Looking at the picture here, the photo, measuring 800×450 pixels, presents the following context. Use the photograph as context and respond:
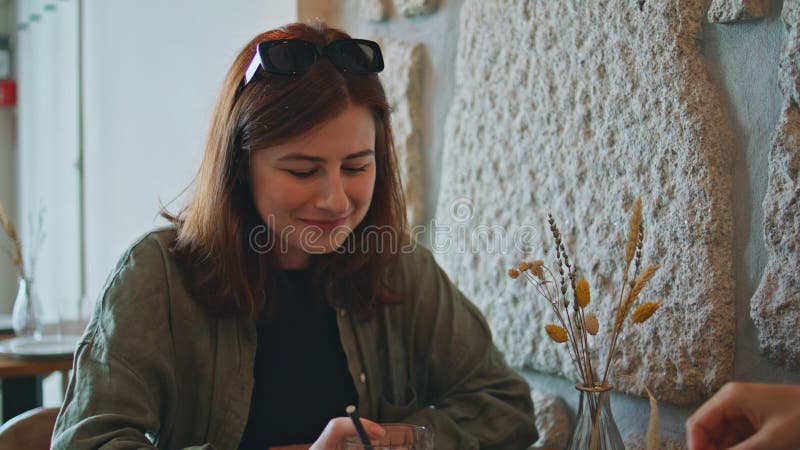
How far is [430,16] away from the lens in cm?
169

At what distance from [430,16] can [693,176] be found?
744 mm

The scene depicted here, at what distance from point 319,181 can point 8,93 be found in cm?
418

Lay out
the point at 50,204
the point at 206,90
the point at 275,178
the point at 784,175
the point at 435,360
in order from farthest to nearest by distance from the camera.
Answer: the point at 50,204, the point at 206,90, the point at 435,360, the point at 275,178, the point at 784,175

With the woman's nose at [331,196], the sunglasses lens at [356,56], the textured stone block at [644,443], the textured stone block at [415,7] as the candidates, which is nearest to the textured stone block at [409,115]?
the textured stone block at [415,7]

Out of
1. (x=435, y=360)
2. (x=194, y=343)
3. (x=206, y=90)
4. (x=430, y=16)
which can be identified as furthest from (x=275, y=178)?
(x=206, y=90)

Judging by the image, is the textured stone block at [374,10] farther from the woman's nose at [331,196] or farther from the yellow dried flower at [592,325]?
the yellow dried flower at [592,325]

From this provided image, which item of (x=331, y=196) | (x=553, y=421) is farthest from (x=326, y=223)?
(x=553, y=421)

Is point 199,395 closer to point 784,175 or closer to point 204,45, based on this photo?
point 784,175

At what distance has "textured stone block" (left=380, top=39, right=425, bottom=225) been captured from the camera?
5.61ft

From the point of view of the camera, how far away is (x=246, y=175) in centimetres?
130

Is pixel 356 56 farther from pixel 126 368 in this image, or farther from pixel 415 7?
pixel 126 368

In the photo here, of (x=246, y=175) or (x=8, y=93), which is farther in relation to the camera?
(x=8, y=93)

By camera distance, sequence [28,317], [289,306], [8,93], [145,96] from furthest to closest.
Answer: [8,93], [145,96], [28,317], [289,306]

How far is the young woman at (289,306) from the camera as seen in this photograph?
1.18 m
